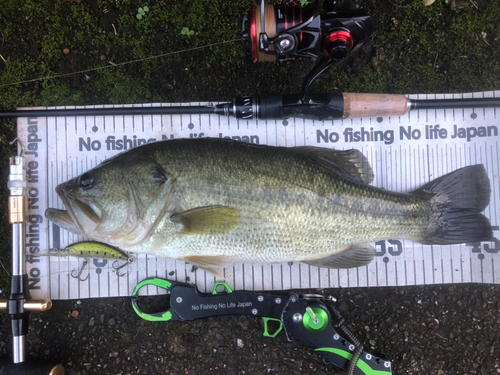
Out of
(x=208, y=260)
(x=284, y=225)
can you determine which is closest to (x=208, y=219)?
(x=208, y=260)

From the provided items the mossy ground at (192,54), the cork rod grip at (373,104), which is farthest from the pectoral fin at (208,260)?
the cork rod grip at (373,104)

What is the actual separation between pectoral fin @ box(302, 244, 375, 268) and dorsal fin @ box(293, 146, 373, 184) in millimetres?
504

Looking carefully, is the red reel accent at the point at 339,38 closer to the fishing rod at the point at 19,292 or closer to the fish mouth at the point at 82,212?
the fish mouth at the point at 82,212

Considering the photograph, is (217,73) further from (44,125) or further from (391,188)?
(391,188)

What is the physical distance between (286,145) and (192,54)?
1.05m

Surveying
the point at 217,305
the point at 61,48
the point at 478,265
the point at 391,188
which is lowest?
the point at 217,305

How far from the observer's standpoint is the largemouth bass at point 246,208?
7.17 feet

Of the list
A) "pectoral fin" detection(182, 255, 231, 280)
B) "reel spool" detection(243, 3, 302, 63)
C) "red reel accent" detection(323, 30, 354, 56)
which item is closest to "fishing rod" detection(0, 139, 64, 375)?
"pectoral fin" detection(182, 255, 231, 280)

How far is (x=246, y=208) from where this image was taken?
222 cm

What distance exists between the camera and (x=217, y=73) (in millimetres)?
2785

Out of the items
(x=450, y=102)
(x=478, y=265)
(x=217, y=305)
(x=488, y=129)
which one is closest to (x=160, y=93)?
(x=217, y=305)

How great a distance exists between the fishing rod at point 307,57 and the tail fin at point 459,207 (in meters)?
0.58

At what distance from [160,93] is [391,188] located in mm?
1992

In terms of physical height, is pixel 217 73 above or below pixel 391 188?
above
